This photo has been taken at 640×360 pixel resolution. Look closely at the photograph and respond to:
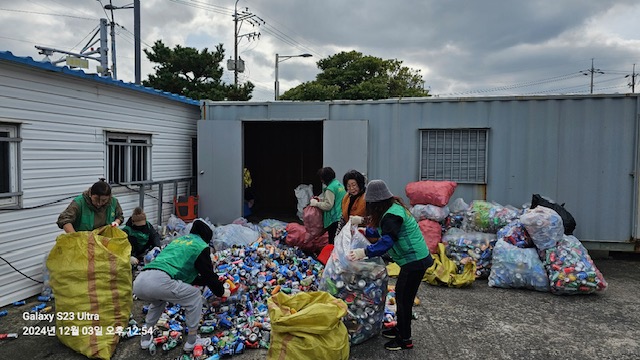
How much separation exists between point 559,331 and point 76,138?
646cm

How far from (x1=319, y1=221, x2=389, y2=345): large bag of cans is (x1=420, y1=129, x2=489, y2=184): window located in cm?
393

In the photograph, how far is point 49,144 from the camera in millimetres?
5215

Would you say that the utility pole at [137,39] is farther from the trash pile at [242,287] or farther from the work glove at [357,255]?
the work glove at [357,255]

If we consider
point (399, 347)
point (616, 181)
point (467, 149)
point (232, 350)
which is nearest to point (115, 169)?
point (232, 350)

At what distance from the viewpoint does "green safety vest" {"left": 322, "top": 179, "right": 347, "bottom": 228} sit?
18.7ft

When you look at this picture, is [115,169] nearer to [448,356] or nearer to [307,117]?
[307,117]

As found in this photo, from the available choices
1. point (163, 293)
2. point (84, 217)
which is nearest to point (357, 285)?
point (163, 293)

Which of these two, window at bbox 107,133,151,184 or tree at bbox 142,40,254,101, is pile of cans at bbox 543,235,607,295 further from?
tree at bbox 142,40,254,101

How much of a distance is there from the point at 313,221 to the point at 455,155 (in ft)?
9.56

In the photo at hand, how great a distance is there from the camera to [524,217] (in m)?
5.43

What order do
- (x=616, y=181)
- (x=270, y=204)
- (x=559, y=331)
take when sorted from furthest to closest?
(x=270, y=204)
(x=616, y=181)
(x=559, y=331)

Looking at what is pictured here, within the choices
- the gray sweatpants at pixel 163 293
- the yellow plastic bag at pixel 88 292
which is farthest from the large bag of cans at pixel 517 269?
the yellow plastic bag at pixel 88 292

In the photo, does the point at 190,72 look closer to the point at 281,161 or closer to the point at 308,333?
the point at 281,161

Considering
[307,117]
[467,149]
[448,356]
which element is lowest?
[448,356]
